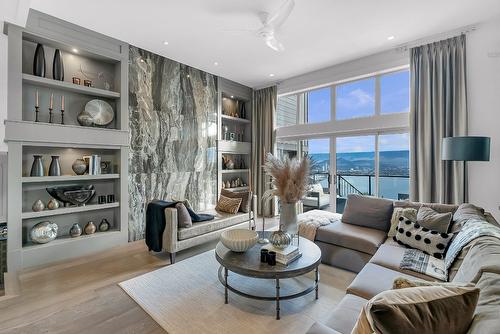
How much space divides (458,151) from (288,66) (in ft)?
10.6

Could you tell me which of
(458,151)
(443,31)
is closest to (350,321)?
(458,151)

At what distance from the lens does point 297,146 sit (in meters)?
5.79

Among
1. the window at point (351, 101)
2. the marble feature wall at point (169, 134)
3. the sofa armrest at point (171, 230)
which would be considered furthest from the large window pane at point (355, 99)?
the sofa armrest at point (171, 230)

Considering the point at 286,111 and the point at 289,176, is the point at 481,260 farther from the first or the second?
the point at 286,111

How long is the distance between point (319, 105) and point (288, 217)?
11.8 ft

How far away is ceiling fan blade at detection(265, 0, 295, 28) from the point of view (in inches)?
108

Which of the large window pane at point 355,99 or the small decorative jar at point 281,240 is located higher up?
the large window pane at point 355,99

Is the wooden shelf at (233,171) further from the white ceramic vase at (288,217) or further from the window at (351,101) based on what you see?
the white ceramic vase at (288,217)

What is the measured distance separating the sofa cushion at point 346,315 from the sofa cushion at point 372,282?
0.08 meters

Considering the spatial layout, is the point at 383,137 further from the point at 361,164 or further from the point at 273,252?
the point at 273,252

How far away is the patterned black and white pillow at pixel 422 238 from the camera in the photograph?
2.37 m

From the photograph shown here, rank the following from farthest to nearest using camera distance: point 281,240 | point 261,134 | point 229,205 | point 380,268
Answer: point 261,134
point 229,205
point 281,240
point 380,268

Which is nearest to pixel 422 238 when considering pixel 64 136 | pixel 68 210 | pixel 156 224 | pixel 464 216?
pixel 464 216

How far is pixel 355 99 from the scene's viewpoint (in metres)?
4.80
